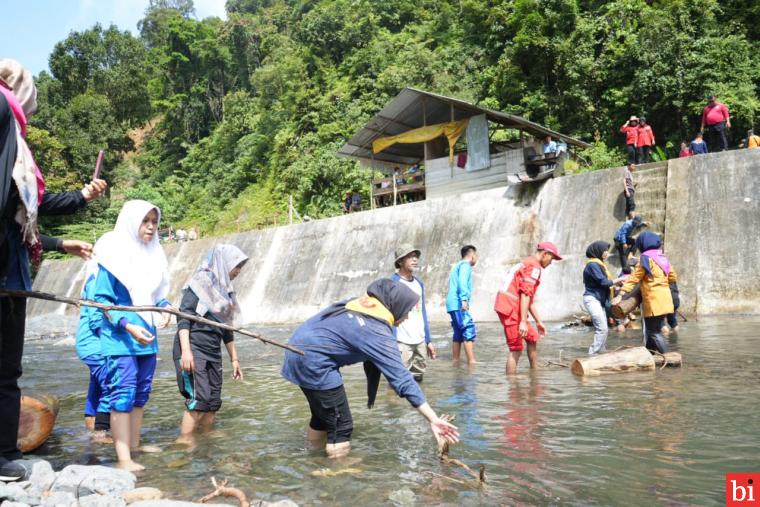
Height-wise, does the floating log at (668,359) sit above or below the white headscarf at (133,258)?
below

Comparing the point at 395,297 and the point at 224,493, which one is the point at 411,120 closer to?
the point at 395,297

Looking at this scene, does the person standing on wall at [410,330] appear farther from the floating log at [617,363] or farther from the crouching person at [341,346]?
the crouching person at [341,346]

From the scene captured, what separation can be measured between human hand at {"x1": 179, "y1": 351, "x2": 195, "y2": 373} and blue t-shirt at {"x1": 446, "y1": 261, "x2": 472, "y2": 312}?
4.30 m

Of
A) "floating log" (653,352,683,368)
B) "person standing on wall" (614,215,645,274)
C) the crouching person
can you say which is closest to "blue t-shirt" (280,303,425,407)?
the crouching person

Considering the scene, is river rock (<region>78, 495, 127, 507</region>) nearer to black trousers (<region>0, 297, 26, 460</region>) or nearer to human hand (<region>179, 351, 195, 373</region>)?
black trousers (<region>0, 297, 26, 460</region>)

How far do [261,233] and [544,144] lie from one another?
1215cm

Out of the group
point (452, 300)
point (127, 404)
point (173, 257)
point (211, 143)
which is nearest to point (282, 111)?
point (211, 143)

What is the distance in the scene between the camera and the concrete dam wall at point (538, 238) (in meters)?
12.0

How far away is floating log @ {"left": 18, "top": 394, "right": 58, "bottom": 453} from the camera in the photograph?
4.64 meters

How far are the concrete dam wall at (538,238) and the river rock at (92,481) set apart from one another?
1145 centimetres

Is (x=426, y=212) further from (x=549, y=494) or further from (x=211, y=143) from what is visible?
(x=211, y=143)

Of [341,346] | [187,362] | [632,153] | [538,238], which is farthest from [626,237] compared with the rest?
[187,362]

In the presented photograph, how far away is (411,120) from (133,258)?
60.8 feet

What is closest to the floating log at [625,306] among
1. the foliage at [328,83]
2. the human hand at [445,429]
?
the human hand at [445,429]
